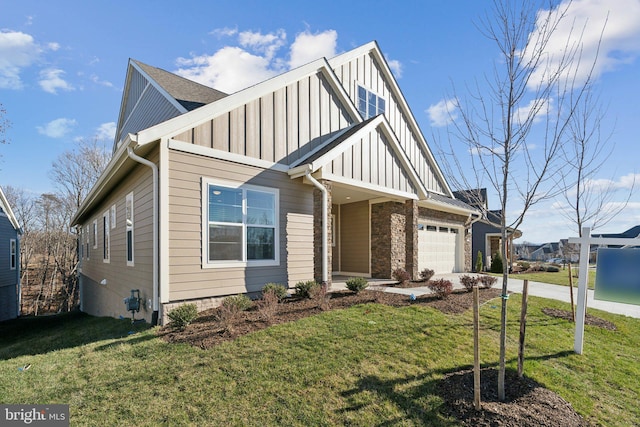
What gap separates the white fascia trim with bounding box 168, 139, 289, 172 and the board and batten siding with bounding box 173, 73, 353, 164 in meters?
0.10

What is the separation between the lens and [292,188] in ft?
26.6

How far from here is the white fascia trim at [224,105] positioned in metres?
5.93

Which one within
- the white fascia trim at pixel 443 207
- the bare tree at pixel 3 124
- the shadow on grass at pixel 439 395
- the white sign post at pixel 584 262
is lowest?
the shadow on grass at pixel 439 395

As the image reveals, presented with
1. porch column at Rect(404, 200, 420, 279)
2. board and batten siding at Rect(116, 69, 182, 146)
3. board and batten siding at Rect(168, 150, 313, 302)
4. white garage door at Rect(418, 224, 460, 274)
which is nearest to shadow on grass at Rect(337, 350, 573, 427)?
board and batten siding at Rect(168, 150, 313, 302)

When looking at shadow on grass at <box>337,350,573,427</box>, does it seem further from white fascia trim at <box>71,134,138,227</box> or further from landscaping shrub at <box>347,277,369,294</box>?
white fascia trim at <box>71,134,138,227</box>

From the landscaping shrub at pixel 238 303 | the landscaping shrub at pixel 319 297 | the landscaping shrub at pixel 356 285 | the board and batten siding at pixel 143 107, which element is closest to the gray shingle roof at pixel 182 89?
the board and batten siding at pixel 143 107

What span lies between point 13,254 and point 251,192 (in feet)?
68.1

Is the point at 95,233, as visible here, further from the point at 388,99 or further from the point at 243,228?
the point at 388,99

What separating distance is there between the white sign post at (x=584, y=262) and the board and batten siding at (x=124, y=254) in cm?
744

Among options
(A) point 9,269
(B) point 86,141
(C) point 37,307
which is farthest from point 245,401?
(C) point 37,307

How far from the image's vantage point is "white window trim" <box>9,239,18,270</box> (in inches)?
729

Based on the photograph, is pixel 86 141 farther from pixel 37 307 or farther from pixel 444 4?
pixel 444 4

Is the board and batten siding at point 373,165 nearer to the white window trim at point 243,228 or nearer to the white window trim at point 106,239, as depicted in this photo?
the white window trim at point 243,228

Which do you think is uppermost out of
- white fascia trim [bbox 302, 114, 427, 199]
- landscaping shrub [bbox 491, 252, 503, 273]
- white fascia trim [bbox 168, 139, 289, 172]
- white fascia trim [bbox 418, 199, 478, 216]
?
white fascia trim [bbox 302, 114, 427, 199]
